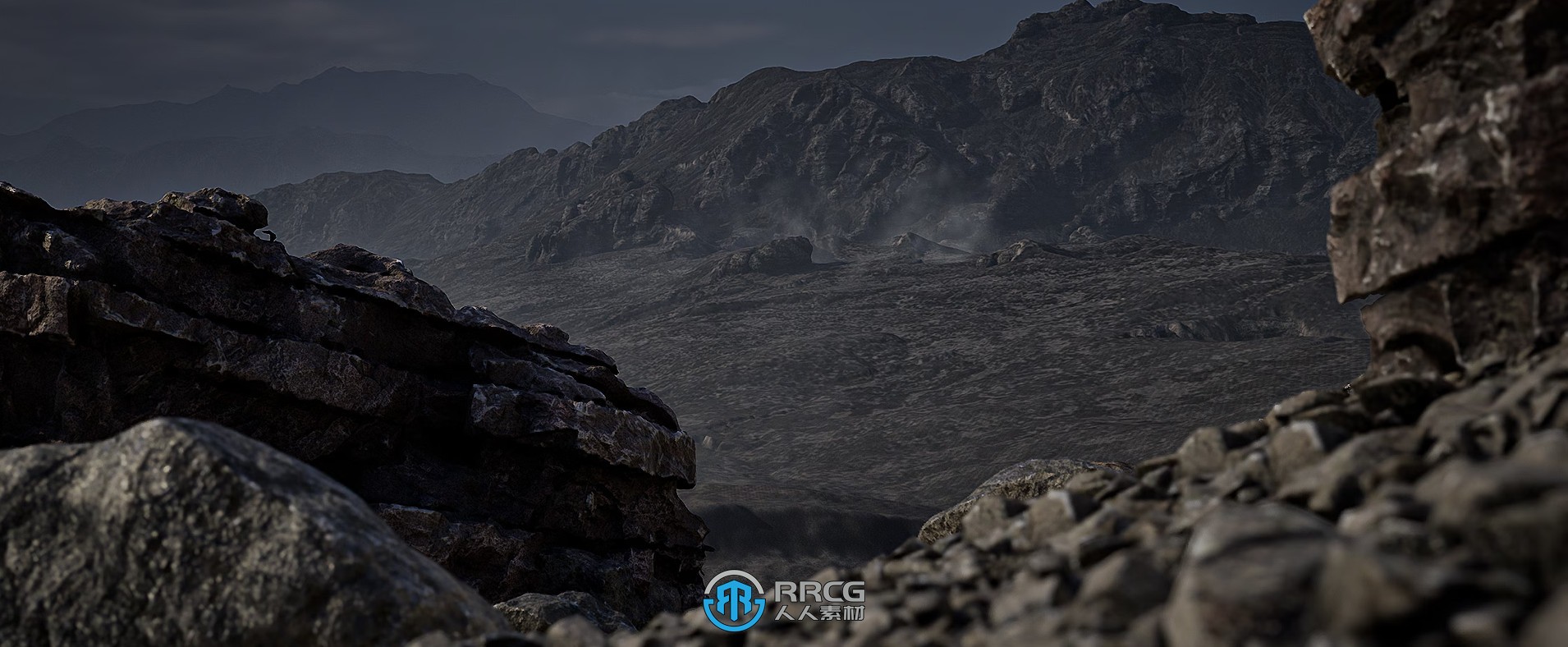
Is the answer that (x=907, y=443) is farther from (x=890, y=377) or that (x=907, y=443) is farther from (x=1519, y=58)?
(x=1519, y=58)

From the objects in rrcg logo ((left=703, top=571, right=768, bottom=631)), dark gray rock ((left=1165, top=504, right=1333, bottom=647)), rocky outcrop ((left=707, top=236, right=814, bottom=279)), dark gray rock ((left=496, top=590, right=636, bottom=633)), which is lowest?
dark gray rock ((left=496, top=590, right=636, bottom=633))

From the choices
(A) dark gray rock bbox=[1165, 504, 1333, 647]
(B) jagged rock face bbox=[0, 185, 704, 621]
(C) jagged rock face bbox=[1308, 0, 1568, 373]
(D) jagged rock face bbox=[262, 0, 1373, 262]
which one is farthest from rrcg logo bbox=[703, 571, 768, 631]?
(D) jagged rock face bbox=[262, 0, 1373, 262]

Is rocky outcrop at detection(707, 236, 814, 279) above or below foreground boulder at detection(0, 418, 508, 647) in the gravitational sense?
above

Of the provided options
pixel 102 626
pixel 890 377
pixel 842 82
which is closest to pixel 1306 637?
pixel 102 626

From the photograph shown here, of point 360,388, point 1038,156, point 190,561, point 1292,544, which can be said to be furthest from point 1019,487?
point 1038,156

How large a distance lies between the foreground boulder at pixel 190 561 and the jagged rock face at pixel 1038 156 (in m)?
146

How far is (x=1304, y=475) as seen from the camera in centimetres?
604

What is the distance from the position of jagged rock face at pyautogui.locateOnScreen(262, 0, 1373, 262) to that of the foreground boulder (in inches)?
5748

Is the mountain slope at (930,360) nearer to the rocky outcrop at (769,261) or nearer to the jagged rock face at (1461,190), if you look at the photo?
the rocky outcrop at (769,261)

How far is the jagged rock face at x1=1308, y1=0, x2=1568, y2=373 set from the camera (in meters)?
7.46

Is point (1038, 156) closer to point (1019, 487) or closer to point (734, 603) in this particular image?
point (1019, 487)

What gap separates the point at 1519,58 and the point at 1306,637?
20.3 feet

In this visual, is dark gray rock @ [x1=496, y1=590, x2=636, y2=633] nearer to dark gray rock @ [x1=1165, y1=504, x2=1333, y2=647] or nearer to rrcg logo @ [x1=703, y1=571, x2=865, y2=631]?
rrcg logo @ [x1=703, y1=571, x2=865, y2=631]

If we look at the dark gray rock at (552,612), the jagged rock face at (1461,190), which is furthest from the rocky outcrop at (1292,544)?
the dark gray rock at (552,612)
